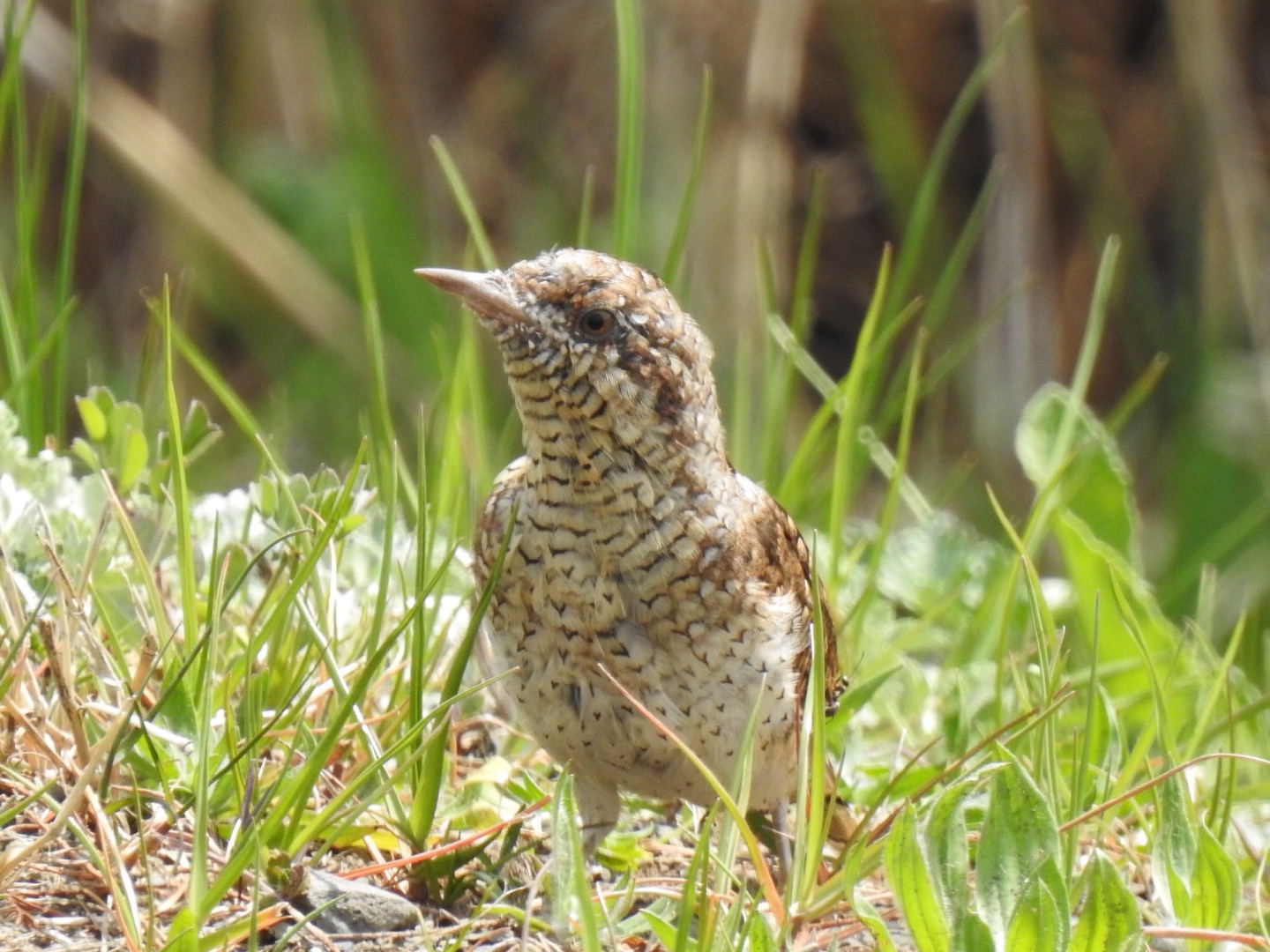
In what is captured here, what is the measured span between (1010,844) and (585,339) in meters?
0.99

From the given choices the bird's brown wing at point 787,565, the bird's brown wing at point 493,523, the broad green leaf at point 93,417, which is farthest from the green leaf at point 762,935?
the broad green leaf at point 93,417

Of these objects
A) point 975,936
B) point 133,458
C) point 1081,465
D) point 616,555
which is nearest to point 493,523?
point 616,555

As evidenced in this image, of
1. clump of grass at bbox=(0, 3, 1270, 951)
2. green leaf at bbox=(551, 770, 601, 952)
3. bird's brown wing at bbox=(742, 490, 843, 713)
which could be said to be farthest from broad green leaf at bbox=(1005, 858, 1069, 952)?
A: bird's brown wing at bbox=(742, 490, 843, 713)

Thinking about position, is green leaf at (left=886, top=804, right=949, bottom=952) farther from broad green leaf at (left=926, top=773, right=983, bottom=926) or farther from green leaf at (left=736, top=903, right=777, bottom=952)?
green leaf at (left=736, top=903, right=777, bottom=952)

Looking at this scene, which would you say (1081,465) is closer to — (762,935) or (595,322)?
(595,322)

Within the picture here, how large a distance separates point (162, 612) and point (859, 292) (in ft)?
16.0

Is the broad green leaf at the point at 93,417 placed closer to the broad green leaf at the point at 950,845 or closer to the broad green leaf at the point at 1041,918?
the broad green leaf at the point at 950,845

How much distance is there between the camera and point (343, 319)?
7035mm

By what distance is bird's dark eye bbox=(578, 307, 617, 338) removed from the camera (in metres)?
2.59

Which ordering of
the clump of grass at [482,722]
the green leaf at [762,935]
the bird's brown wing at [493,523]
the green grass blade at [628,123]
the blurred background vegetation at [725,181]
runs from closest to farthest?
the green leaf at [762,935] → the clump of grass at [482,722] → the bird's brown wing at [493,523] → the green grass blade at [628,123] → the blurred background vegetation at [725,181]

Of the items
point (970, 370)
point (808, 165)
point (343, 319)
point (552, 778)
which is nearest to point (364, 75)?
point (343, 319)

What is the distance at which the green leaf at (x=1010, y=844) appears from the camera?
215cm

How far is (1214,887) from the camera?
2.26 metres

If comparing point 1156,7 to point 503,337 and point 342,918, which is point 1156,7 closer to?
point 503,337
